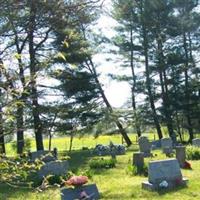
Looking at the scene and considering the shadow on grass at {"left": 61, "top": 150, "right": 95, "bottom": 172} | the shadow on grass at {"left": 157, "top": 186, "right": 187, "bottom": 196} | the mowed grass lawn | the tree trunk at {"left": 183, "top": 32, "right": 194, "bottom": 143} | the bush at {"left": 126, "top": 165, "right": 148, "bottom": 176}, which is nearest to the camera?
the mowed grass lawn

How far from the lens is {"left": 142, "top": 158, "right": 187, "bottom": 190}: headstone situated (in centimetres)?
1198

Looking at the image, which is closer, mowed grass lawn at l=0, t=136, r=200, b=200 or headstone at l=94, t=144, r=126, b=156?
mowed grass lawn at l=0, t=136, r=200, b=200

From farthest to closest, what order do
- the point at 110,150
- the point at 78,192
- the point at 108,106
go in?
the point at 108,106 → the point at 110,150 → the point at 78,192

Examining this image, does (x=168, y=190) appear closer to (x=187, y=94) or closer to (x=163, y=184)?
(x=163, y=184)

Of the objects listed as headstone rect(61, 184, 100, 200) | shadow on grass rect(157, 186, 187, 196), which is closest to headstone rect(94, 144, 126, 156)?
shadow on grass rect(157, 186, 187, 196)

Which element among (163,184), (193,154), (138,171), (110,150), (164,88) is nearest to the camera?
(163,184)

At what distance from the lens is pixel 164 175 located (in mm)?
12000

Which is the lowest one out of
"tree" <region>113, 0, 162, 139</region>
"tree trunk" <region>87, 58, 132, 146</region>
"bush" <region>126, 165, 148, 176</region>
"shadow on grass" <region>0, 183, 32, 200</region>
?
"shadow on grass" <region>0, 183, 32, 200</region>

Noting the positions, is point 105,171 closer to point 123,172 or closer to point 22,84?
point 123,172

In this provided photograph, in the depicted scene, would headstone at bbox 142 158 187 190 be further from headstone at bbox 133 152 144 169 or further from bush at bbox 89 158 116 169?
bush at bbox 89 158 116 169


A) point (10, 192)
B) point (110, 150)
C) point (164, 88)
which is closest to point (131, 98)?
point (164, 88)

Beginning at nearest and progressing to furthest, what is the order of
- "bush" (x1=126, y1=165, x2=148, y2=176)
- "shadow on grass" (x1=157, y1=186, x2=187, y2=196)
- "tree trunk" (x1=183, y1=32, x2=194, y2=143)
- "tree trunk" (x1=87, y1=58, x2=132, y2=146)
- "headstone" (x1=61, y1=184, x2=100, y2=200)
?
"headstone" (x1=61, y1=184, x2=100, y2=200) → "shadow on grass" (x1=157, y1=186, x2=187, y2=196) → "bush" (x1=126, y1=165, x2=148, y2=176) → "tree trunk" (x1=87, y1=58, x2=132, y2=146) → "tree trunk" (x1=183, y1=32, x2=194, y2=143)

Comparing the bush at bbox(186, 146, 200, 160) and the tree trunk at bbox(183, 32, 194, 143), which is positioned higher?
the tree trunk at bbox(183, 32, 194, 143)

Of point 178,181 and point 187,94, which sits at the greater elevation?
point 187,94
